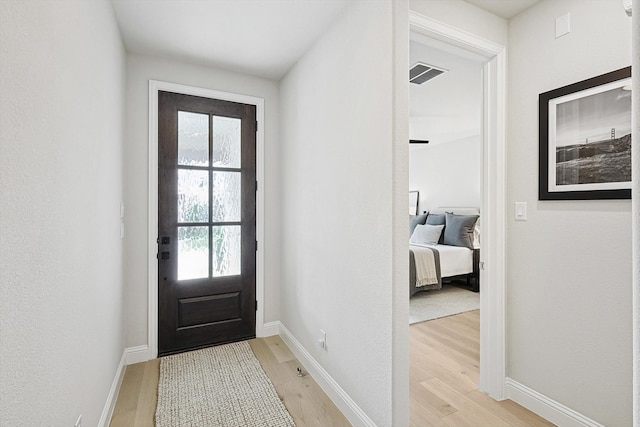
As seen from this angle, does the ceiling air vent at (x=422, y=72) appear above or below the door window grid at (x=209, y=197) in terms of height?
above

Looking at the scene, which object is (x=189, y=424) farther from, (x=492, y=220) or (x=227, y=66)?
(x=227, y=66)

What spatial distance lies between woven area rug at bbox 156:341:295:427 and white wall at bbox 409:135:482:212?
4.80 meters

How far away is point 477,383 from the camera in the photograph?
7.32 feet

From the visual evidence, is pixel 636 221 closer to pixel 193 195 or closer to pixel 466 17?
pixel 466 17

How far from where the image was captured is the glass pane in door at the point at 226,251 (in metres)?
2.88

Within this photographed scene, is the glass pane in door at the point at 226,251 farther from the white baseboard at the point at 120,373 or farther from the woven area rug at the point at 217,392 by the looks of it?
the white baseboard at the point at 120,373

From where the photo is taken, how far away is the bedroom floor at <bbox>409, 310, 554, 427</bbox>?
6.12 ft

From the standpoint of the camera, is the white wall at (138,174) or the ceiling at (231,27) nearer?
the ceiling at (231,27)

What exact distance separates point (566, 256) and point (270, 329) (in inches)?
98.2

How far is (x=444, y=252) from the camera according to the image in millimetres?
4625

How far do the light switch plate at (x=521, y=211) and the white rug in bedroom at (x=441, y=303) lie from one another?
1.92 m

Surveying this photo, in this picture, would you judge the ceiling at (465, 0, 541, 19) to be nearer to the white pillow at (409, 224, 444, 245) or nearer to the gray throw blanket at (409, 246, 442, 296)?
the gray throw blanket at (409, 246, 442, 296)

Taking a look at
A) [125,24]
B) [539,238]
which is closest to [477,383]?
[539,238]

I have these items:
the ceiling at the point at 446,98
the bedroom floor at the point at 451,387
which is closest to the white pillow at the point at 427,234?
the ceiling at the point at 446,98
